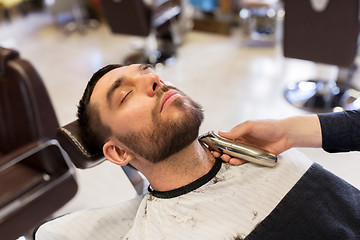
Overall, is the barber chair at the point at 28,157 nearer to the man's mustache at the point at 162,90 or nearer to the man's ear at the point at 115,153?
the man's ear at the point at 115,153

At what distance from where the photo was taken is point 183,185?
102 cm

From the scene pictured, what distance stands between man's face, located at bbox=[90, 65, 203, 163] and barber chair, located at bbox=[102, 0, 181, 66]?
6.45 ft

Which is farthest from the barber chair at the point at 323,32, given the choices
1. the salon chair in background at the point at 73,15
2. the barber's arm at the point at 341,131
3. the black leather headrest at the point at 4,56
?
the salon chair in background at the point at 73,15

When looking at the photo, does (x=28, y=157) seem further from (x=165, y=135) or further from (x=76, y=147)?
(x=165, y=135)

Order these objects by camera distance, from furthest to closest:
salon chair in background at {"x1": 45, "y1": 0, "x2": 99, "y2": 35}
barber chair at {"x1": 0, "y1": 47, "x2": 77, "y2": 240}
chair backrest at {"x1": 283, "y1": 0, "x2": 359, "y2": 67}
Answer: salon chair in background at {"x1": 45, "y1": 0, "x2": 99, "y2": 35}, chair backrest at {"x1": 283, "y1": 0, "x2": 359, "y2": 67}, barber chair at {"x1": 0, "y1": 47, "x2": 77, "y2": 240}

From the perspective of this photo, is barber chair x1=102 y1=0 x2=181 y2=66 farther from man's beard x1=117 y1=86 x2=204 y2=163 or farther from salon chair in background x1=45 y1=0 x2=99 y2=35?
man's beard x1=117 y1=86 x2=204 y2=163

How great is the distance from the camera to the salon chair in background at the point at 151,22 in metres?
2.88

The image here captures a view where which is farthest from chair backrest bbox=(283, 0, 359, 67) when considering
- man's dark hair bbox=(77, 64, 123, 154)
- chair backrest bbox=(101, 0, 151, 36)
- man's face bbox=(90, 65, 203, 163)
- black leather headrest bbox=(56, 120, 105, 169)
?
black leather headrest bbox=(56, 120, 105, 169)

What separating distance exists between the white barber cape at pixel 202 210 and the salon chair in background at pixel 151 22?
212 centimetres

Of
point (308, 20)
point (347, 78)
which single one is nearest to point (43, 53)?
point (308, 20)

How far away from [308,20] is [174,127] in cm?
161

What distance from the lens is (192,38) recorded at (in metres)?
3.91

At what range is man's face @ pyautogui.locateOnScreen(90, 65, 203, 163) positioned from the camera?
971mm

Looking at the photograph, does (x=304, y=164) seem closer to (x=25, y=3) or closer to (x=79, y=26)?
(x=79, y=26)
